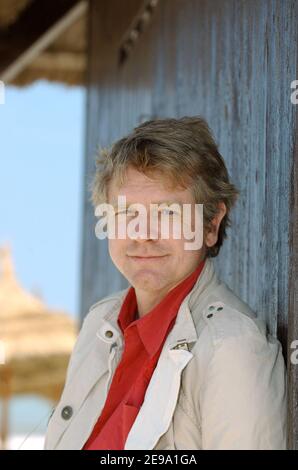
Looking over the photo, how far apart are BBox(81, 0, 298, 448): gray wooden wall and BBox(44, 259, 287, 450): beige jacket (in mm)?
47

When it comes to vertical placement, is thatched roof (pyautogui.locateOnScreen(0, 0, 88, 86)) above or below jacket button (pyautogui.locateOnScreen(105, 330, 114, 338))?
above

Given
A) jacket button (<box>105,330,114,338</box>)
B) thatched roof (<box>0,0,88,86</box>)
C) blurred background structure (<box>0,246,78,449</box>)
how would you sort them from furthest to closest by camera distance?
blurred background structure (<box>0,246,78,449</box>) → thatched roof (<box>0,0,88,86</box>) → jacket button (<box>105,330,114,338</box>)

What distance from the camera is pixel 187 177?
5.96 feet

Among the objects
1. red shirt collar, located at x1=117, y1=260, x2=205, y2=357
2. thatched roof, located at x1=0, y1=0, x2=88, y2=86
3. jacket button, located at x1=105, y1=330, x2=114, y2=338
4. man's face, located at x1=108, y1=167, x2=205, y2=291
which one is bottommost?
jacket button, located at x1=105, y1=330, x2=114, y2=338

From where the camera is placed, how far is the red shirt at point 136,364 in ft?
5.65

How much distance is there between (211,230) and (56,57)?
Result: 18.8ft

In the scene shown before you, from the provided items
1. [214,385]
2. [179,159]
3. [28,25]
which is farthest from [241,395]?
[28,25]

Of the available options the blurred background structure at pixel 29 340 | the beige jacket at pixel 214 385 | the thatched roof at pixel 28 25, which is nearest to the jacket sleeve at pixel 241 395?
the beige jacket at pixel 214 385

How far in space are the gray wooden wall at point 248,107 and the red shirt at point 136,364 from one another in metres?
0.21

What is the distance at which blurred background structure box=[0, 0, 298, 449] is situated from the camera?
183 cm

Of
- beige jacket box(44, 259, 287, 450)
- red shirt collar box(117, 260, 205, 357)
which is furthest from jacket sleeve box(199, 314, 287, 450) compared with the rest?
red shirt collar box(117, 260, 205, 357)

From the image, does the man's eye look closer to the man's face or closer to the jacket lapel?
the man's face

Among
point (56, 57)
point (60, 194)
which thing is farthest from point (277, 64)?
point (60, 194)

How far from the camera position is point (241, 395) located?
1.57m
